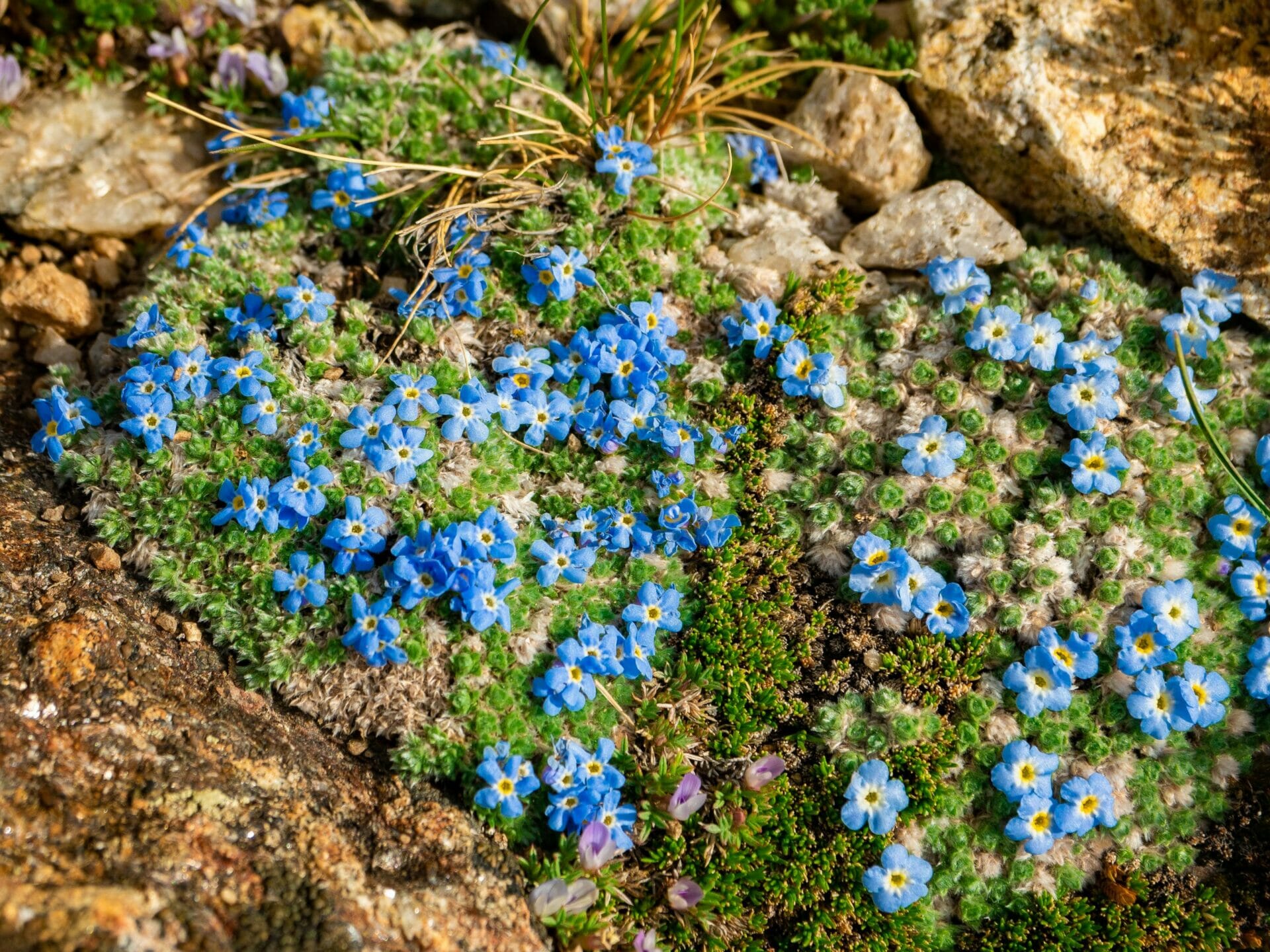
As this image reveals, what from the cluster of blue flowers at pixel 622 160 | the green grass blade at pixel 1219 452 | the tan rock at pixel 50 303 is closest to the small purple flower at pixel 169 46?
the tan rock at pixel 50 303

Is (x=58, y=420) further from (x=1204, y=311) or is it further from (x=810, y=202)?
(x=1204, y=311)

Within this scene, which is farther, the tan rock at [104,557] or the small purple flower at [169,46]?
the small purple flower at [169,46]

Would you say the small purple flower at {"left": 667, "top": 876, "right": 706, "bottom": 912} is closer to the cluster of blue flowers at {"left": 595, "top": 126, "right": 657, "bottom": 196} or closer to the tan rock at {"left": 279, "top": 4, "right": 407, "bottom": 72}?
the cluster of blue flowers at {"left": 595, "top": 126, "right": 657, "bottom": 196}

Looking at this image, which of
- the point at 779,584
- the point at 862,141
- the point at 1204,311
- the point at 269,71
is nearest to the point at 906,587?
the point at 779,584

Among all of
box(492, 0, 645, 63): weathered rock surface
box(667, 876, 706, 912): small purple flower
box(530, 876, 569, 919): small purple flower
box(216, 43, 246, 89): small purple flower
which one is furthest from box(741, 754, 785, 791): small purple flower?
box(216, 43, 246, 89): small purple flower

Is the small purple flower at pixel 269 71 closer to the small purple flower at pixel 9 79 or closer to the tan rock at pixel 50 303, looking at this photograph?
the small purple flower at pixel 9 79

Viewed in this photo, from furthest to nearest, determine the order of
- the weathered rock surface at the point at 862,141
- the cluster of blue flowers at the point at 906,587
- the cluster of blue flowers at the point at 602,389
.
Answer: the weathered rock surface at the point at 862,141
the cluster of blue flowers at the point at 602,389
the cluster of blue flowers at the point at 906,587
